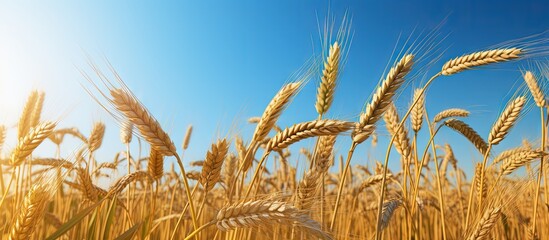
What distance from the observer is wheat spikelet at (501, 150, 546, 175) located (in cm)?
284

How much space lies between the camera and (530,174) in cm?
303

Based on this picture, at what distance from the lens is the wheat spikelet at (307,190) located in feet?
6.80

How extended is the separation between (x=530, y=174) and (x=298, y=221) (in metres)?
2.31

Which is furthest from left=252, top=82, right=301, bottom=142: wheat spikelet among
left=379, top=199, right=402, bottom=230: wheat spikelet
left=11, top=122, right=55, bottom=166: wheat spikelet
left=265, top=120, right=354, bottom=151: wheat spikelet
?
left=11, top=122, right=55, bottom=166: wheat spikelet

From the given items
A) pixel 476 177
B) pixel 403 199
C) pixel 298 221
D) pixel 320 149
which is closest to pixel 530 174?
pixel 476 177

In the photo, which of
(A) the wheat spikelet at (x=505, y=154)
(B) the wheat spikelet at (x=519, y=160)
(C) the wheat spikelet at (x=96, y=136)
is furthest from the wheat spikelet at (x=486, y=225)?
(C) the wheat spikelet at (x=96, y=136)

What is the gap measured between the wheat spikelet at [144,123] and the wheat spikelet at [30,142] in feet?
2.14

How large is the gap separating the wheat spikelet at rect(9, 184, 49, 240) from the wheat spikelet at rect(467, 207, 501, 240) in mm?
1828

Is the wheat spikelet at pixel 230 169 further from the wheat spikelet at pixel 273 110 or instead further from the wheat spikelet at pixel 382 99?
the wheat spikelet at pixel 382 99

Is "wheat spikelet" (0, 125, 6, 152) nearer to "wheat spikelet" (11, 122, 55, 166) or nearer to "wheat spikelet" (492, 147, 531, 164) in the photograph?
"wheat spikelet" (11, 122, 55, 166)

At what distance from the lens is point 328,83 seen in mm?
2414

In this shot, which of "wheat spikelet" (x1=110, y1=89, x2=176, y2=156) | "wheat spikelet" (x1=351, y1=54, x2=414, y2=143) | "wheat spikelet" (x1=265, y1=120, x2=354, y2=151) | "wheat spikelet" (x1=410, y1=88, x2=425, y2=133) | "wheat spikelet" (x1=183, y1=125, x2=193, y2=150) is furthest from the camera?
"wheat spikelet" (x1=183, y1=125, x2=193, y2=150)

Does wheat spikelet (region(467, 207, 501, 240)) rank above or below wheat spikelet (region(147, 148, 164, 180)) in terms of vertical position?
below

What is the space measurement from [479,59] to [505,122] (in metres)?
0.71
